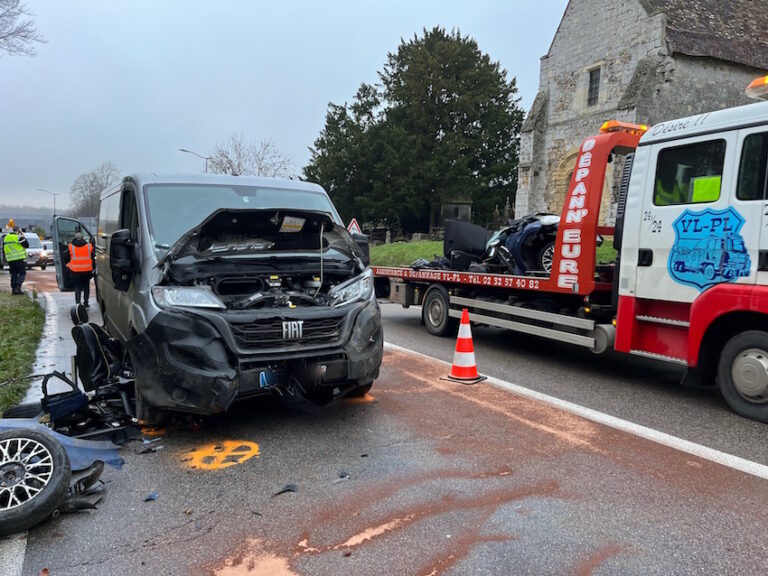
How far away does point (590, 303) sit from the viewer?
6.65 meters

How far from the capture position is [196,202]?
5227mm

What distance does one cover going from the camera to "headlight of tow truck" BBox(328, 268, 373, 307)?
4.68m

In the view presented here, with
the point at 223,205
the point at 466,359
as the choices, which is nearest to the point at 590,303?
the point at 466,359

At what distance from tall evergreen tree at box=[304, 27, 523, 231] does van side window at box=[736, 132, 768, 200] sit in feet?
111

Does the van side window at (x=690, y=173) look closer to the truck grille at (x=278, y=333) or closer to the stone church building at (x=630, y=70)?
the truck grille at (x=278, y=333)

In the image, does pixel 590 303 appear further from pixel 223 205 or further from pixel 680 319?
pixel 223 205

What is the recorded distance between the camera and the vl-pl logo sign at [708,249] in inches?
191

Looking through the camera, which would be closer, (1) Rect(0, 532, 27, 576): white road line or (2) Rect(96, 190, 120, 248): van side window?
(1) Rect(0, 532, 27, 576): white road line

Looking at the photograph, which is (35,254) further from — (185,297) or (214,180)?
(185,297)

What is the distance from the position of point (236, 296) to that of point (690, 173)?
4.40 m

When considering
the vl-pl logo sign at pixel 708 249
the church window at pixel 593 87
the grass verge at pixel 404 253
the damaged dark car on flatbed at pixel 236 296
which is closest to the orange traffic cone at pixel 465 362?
the damaged dark car on flatbed at pixel 236 296

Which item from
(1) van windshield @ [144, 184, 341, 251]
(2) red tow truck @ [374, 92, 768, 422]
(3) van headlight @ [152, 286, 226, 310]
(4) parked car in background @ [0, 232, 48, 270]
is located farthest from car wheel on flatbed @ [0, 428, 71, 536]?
(4) parked car in background @ [0, 232, 48, 270]

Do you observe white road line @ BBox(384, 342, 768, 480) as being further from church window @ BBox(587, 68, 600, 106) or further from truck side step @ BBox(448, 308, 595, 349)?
church window @ BBox(587, 68, 600, 106)

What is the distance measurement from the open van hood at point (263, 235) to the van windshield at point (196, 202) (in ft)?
0.60
